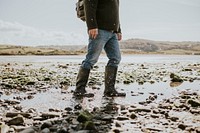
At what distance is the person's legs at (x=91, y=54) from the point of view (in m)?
7.59

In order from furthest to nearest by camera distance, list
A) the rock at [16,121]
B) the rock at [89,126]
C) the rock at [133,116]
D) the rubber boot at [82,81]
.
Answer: the rubber boot at [82,81] → the rock at [133,116] → the rock at [16,121] → the rock at [89,126]

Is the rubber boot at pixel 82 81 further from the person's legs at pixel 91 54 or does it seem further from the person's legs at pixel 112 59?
the person's legs at pixel 112 59

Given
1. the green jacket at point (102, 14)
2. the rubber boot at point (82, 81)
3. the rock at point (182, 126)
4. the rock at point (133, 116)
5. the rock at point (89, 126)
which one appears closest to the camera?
the rock at point (89, 126)

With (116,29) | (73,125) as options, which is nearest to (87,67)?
(116,29)

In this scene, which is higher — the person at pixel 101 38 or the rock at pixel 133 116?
the person at pixel 101 38

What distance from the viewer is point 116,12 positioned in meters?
8.03

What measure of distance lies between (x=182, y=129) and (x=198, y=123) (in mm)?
486

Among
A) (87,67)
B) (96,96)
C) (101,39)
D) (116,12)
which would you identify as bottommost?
(96,96)

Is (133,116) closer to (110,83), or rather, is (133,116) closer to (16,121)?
(16,121)

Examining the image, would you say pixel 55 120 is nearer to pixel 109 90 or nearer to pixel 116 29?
pixel 109 90

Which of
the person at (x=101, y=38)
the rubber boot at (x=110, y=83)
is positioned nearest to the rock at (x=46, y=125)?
the person at (x=101, y=38)

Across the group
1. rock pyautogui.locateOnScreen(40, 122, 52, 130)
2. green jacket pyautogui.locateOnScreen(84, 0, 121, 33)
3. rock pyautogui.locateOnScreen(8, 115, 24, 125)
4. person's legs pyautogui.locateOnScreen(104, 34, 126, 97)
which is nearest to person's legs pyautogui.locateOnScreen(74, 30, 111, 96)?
green jacket pyautogui.locateOnScreen(84, 0, 121, 33)

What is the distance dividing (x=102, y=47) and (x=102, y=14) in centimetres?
88

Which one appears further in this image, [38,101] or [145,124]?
[38,101]
